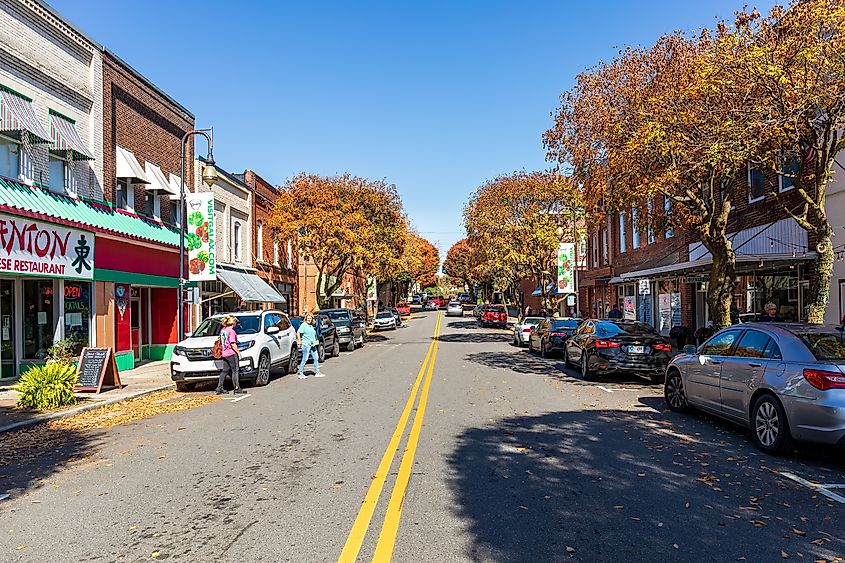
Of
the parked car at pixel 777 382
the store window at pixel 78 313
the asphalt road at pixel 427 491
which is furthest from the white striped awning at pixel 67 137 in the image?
the parked car at pixel 777 382

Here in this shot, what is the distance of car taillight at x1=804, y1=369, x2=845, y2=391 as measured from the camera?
721 centimetres

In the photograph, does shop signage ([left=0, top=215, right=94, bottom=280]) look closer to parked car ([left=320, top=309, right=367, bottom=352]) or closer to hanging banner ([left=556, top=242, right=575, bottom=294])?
parked car ([left=320, top=309, right=367, bottom=352])

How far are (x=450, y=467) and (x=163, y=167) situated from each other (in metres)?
19.8

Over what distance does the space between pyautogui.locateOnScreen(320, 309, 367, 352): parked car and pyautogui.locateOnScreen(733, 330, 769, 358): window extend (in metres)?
19.7

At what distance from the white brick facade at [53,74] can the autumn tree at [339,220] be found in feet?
47.6

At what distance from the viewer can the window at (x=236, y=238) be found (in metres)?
31.5

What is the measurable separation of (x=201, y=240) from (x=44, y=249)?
7.74 meters

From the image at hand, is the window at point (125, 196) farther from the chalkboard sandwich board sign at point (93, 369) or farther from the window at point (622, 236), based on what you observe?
the window at point (622, 236)

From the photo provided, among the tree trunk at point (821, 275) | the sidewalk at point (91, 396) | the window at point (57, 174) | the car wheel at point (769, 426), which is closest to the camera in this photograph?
the car wheel at point (769, 426)

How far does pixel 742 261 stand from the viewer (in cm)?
1730

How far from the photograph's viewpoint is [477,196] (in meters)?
40.8

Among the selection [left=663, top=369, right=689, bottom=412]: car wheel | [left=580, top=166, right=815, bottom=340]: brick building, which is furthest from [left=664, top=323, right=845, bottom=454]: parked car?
[left=580, top=166, right=815, bottom=340]: brick building

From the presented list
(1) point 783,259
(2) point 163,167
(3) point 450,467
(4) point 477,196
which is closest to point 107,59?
(2) point 163,167

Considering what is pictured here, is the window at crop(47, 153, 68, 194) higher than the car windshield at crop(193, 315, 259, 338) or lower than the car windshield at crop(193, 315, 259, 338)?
higher
